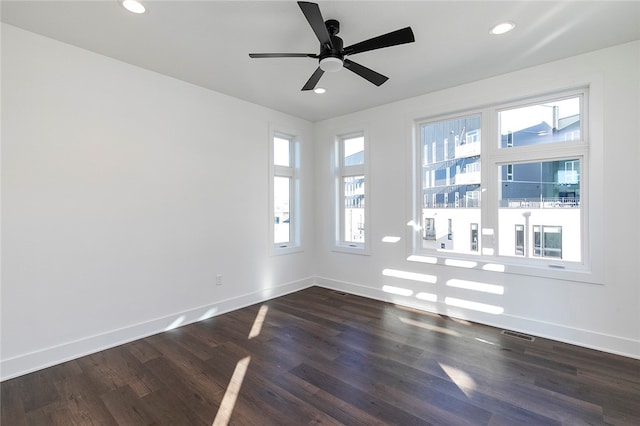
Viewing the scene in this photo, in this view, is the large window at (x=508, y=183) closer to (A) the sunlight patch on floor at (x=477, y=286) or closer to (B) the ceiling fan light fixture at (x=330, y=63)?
(A) the sunlight patch on floor at (x=477, y=286)

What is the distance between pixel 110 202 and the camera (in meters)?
2.94

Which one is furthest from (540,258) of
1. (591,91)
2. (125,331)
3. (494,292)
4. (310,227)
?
(125,331)

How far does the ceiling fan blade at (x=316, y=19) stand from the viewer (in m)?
1.76

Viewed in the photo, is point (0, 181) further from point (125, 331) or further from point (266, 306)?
point (266, 306)

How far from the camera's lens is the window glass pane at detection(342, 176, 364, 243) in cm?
477

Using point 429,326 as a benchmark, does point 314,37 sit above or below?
above

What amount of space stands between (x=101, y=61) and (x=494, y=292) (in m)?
4.84

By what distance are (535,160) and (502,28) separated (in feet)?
4.92

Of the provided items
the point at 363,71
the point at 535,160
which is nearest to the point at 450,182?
the point at 535,160

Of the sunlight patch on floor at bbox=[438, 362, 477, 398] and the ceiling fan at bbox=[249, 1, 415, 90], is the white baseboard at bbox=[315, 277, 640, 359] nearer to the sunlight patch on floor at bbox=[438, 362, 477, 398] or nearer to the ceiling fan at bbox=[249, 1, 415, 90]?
the sunlight patch on floor at bbox=[438, 362, 477, 398]

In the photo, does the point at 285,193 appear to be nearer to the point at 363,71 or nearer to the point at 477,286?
the point at 363,71

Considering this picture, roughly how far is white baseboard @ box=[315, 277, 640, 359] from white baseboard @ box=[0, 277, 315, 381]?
85.4 inches

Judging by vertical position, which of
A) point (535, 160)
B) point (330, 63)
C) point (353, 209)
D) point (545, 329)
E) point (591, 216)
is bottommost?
point (545, 329)

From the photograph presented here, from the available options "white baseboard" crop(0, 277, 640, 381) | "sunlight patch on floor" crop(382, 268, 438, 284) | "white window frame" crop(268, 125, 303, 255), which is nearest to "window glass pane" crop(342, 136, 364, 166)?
"white window frame" crop(268, 125, 303, 255)
